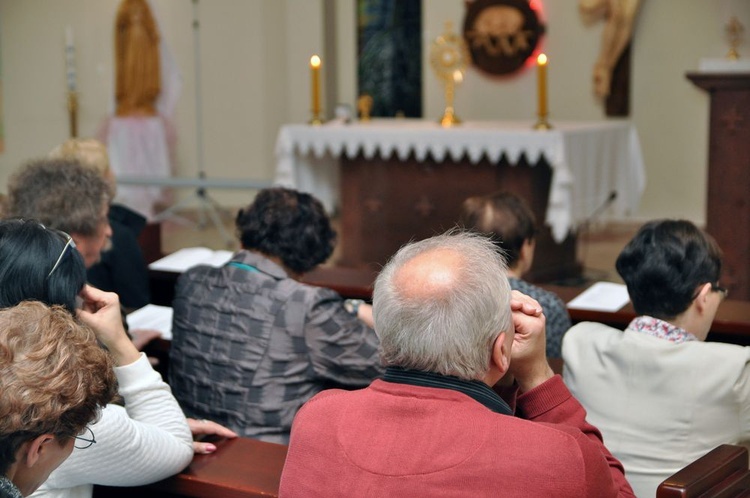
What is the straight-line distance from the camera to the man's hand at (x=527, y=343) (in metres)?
1.88

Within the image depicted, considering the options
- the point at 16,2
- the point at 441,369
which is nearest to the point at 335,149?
the point at 16,2

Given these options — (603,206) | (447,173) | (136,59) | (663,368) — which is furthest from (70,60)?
(663,368)

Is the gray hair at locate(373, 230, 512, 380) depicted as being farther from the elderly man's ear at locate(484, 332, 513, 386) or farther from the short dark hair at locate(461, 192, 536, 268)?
the short dark hair at locate(461, 192, 536, 268)

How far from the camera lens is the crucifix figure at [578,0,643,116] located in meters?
9.24

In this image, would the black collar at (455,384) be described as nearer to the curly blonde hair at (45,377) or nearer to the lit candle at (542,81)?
the curly blonde hair at (45,377)

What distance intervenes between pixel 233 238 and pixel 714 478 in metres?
7.66

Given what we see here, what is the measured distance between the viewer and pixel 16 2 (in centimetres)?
967

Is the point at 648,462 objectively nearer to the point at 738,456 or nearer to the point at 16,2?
the point at 738,456

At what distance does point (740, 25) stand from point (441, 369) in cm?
789

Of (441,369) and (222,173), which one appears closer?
(441,369)

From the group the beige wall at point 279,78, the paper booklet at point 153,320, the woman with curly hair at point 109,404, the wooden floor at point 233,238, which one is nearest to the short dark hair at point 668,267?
the woman with curly hair at point 109,404

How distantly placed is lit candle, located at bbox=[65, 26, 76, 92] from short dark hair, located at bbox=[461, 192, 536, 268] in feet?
25.5

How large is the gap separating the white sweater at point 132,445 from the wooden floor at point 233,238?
581 centimetres

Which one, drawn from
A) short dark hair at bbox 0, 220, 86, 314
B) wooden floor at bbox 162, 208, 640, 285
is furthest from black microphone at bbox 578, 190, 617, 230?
short dark hair at bbox 0, 220, 86, 314
